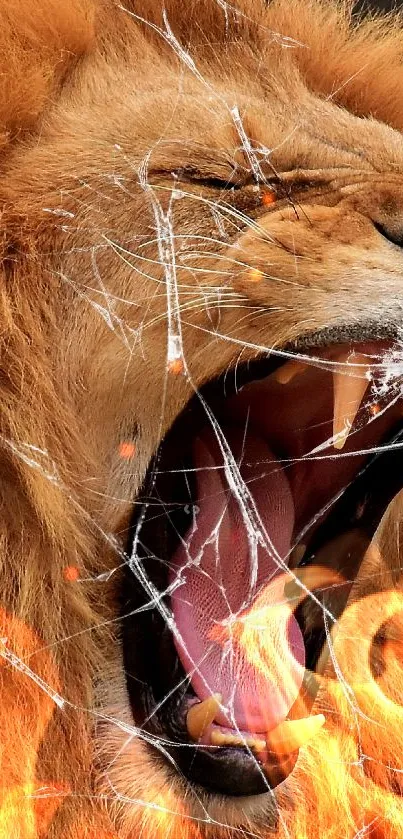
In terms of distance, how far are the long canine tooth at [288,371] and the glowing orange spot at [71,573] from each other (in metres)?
0.26

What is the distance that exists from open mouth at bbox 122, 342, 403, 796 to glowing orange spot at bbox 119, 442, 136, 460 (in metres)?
0.03

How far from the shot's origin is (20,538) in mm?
734

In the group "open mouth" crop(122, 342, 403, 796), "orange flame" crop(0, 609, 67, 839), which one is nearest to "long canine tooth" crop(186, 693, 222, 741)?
"open mouth" crop(122, 342, 403, 796)

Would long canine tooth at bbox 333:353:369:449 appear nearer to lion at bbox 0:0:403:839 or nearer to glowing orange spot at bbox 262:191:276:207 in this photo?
lion at bbox 0:0:403:839

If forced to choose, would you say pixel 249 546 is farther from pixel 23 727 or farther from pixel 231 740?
pixel 23 727

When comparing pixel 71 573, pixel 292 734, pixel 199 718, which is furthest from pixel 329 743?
pixel 71 573

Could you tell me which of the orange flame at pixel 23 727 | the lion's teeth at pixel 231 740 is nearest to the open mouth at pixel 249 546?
the lion's teeth at pixel 231 740

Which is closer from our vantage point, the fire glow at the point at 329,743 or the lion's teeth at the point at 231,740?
the fire glow at the point at 329,743

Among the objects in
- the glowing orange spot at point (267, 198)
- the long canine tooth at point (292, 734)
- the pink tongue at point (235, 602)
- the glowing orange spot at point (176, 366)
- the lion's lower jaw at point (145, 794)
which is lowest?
the lion's lower jaw at point (145, 794)

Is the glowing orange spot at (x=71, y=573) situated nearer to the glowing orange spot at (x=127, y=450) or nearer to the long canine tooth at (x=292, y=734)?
the glowing orange spot at (x=127, y=450)

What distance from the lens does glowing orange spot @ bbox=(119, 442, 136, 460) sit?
2.61 feet

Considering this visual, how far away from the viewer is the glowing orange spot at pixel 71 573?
29.8 inches

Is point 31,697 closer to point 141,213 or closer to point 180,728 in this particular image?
point 180,728

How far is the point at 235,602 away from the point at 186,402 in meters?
0.21
